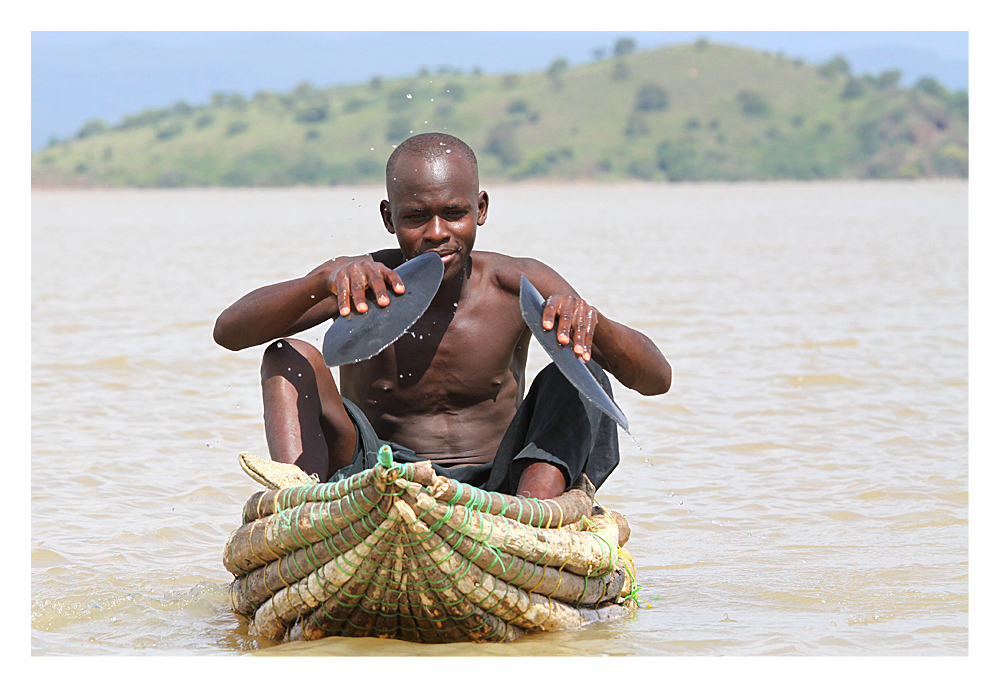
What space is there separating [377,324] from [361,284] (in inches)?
4.5

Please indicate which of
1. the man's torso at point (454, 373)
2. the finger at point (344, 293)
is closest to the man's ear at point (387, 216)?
the man's torso at point (454, 373)

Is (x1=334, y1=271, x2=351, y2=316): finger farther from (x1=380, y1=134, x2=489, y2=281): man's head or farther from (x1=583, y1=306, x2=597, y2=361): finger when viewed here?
(x1=583, y1=306, x2=597, y2=361): finger

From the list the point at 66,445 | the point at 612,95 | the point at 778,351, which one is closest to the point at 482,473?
the point at 66,445

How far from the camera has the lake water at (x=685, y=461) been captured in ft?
12.4

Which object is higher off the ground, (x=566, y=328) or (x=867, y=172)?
(x=867, y=172)

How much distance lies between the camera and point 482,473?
385cm

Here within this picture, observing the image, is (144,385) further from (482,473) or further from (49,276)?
(49,276)

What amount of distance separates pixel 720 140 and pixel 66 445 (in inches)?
2580

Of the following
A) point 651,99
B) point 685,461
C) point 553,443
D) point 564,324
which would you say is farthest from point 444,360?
point 651,99

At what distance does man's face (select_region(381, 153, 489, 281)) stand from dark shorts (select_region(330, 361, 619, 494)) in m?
0.45

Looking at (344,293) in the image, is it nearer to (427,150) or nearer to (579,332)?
(427,150)

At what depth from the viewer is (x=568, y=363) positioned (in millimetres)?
3357

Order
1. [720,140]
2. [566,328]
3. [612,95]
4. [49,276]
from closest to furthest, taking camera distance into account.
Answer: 1. [566,328]
2. [49,276]
3. [720,140]
4. [612,95]

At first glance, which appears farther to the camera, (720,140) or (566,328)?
(720,140)
